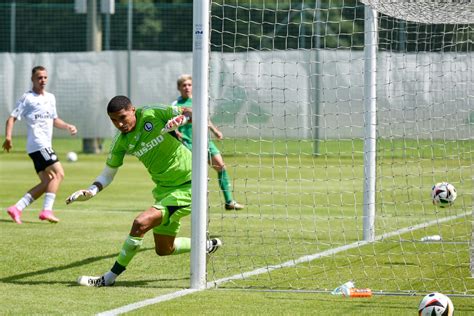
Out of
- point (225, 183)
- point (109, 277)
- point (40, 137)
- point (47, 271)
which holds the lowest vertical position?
point (47, 271)

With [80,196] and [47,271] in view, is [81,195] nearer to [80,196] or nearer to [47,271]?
[80,196]

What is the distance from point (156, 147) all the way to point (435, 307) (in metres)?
3.53

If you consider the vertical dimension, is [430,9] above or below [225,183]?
above

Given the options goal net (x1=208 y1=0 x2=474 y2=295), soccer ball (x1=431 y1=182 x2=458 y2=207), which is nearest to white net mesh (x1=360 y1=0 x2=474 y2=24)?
goal net (x1=208 y1=0 x2=474 y2=295)

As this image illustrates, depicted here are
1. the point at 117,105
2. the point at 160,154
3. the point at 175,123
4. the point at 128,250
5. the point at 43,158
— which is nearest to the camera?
the point at 128,250

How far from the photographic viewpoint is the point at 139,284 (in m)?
9.41

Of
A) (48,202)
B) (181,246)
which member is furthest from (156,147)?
(48,202)

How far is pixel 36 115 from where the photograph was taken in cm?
1510

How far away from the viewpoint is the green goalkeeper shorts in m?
9.69

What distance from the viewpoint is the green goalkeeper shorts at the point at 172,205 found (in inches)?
381

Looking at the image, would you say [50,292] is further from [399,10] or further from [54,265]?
[399,10]

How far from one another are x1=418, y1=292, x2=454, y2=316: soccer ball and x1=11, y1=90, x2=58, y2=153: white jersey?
8.72 m

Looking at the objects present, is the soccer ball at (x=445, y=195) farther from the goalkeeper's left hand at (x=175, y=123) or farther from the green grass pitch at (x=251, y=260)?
the goalkeeper's left hand at (x=175, y=123)

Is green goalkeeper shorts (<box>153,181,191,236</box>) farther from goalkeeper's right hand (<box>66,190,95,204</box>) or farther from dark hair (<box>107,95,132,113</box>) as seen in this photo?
dark hair (<box>107,95,132,113</box>)
